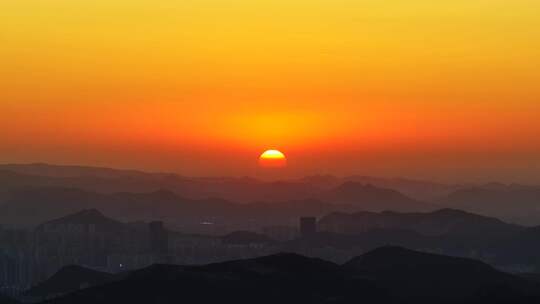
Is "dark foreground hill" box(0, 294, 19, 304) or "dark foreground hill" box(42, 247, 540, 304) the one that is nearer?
"dark foreground hill" box(42, 247, 540, 304)

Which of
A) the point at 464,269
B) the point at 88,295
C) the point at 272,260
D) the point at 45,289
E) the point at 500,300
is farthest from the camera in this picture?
the point at 45,289

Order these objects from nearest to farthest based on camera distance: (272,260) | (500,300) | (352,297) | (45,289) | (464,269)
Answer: (500,300)
(352,297)
(272,260)
(464,269)
(45,289)

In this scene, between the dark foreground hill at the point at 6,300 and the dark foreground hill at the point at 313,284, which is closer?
the dark foreground hill at the point at 313,284

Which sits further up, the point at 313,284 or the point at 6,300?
the point at 313,284

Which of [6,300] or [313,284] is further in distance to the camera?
[6,300]

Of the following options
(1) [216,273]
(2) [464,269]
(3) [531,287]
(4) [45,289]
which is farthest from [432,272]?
(4) [45,289]

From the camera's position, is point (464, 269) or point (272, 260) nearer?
point (272, 260)

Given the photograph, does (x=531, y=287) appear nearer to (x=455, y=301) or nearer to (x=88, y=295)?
(x=455, y=301)
